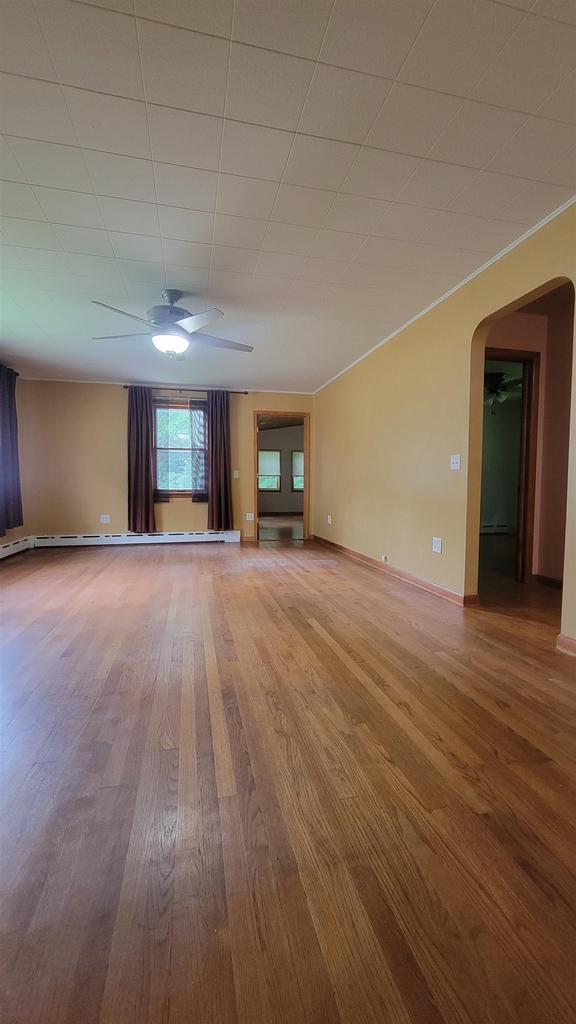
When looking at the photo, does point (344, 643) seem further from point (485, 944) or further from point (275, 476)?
point (275, 476)

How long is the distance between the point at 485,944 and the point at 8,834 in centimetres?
125

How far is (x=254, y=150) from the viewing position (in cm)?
191

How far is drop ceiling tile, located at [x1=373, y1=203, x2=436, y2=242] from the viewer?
232 centimetres

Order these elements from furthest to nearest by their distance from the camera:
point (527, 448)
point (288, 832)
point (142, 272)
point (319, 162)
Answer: point (527, 448) → point (142, 272) → point (319, 162) → point (288, 832)

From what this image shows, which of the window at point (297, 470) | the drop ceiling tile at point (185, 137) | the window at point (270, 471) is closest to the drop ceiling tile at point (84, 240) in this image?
the drop ceiling tile at point (185, 137)

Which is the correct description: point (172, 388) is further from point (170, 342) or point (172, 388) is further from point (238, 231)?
point (238, 231)

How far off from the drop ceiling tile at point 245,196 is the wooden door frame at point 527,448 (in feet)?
8.49

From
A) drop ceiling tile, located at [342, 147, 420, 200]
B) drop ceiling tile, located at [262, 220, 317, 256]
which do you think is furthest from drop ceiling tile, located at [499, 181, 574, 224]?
drop ceiling tile, located at [262, 220, 317, 256]

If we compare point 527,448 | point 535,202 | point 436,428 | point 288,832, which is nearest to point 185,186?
point 535,202

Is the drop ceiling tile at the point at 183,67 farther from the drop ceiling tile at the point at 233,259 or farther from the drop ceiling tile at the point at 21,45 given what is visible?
the drop ceiling tile at the point at 233,259

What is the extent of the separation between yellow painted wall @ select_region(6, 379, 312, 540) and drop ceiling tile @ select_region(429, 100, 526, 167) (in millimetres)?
5616

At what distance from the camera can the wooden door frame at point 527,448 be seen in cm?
397

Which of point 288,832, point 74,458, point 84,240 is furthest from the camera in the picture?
point 74,458

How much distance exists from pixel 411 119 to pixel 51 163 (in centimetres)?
168
